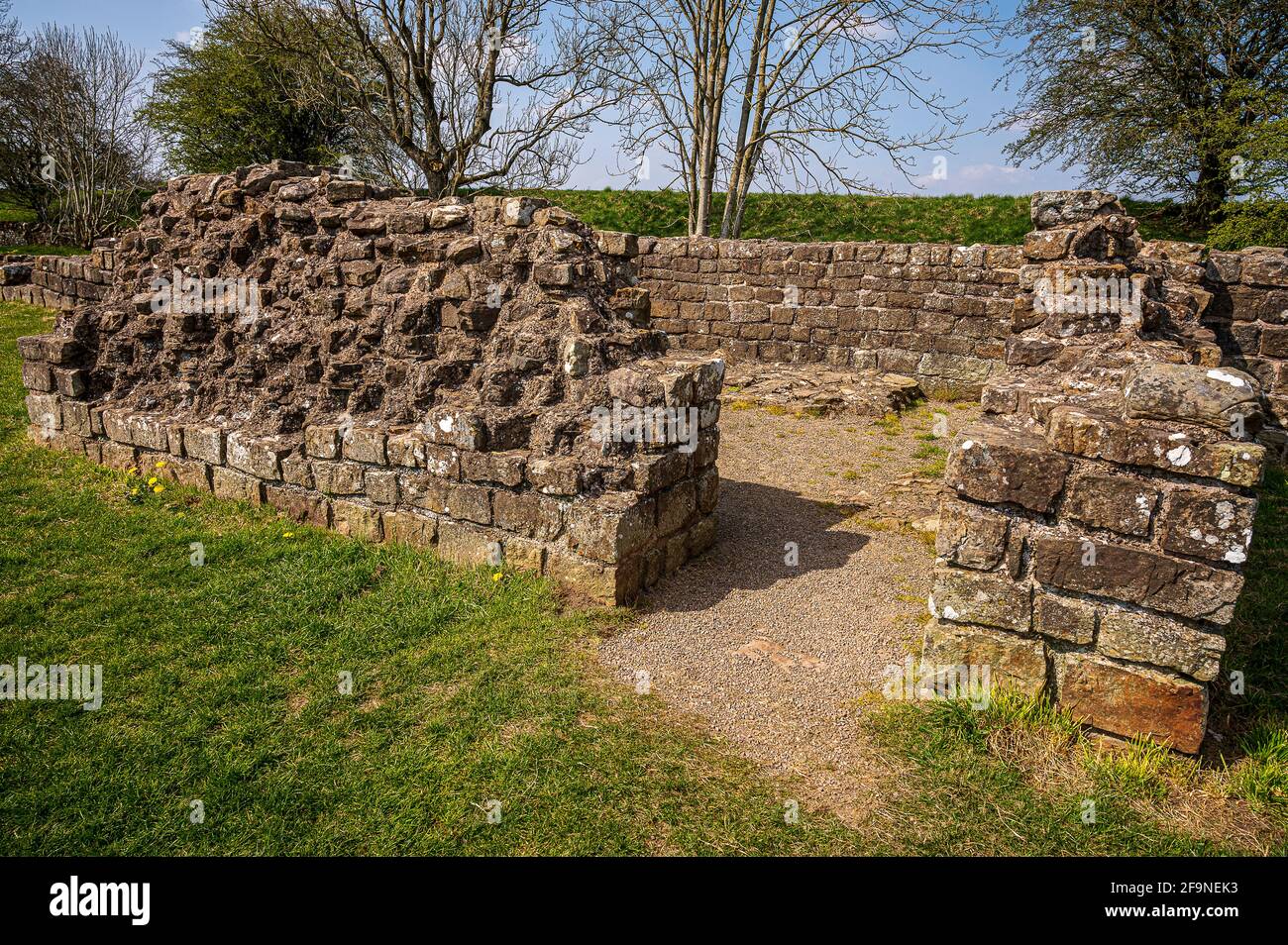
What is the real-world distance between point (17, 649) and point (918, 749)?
184 inches

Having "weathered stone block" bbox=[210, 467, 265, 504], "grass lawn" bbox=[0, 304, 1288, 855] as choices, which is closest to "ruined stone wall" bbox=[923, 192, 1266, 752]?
"grass lawn" bbox=[0, 304, 1288, 855]

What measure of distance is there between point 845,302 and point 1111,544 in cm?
940

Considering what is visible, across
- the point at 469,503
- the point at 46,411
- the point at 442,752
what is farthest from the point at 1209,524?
the point at 46,411

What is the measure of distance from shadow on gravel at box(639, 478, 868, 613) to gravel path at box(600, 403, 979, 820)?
0.05 feet

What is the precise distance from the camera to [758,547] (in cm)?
595

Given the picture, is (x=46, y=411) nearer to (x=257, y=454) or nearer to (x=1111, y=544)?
(x=257, y=454)

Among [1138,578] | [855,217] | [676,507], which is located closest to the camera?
[1138,578]

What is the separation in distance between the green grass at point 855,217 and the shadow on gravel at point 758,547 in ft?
48.4

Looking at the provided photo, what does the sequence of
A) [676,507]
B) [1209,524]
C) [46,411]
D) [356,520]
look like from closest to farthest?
[1209,524], [676,507], [356,520], [46,411]

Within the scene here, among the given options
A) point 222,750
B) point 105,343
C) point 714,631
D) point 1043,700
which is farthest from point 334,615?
point 105,343

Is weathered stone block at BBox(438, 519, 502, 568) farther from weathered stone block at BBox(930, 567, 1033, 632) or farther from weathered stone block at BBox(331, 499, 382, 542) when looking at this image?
weathered stone block at BBox(930, 567, 1033, 632)

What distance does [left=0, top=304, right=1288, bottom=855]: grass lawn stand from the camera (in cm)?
311

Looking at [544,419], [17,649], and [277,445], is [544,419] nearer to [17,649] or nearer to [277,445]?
[277,445]

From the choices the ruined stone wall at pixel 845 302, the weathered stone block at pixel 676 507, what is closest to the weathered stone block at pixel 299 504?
the weathered stone block at pixel 676 507
